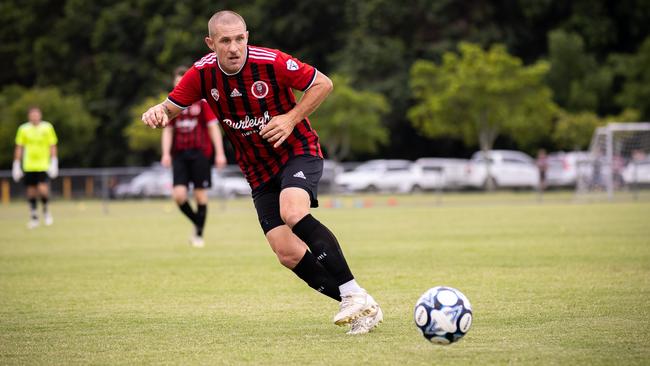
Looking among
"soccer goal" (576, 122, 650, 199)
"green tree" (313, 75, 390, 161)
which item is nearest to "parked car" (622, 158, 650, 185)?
"soccer goal" (576, 122, 650, 199)

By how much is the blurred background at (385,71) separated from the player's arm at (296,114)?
3449 centimetres

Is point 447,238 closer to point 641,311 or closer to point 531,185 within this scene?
point 641,311

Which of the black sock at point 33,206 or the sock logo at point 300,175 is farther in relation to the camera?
the black sock at point 33,206

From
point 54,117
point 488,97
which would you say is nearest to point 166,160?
point 488,97

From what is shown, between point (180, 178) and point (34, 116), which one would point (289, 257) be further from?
point (34, 116)

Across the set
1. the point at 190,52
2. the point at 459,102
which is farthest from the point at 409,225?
the point at 190,52

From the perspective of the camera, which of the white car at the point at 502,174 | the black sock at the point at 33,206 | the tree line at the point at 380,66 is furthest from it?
the tree line at the point at 380,66

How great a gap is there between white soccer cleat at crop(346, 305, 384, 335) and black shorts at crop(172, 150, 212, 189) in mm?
7828

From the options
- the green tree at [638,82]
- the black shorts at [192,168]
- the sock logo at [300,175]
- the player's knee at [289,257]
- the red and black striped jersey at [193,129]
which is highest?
the green tree at [638,82]

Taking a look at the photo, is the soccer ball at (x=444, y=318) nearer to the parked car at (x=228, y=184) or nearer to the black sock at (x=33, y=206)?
the black sock at (x=33, y=206)

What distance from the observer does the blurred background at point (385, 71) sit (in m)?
49.0

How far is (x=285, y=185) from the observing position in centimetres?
686

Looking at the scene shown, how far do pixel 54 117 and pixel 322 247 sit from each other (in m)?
48.6

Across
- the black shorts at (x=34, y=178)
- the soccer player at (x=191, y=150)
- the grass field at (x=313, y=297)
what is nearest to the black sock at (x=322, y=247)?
the grass field at (x=313, y=297)
